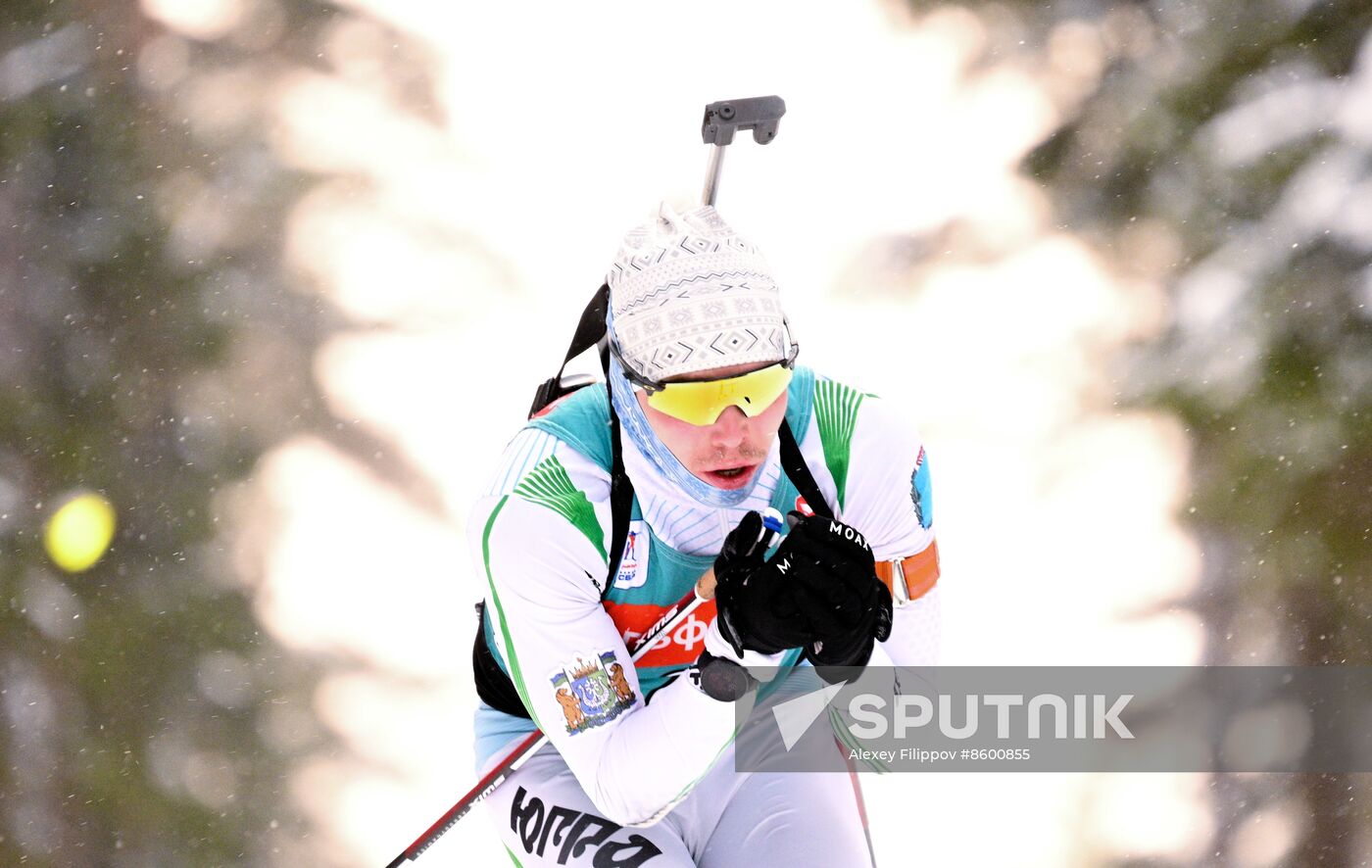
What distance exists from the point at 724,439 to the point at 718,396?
0.24ft

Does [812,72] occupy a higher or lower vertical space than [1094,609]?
higher

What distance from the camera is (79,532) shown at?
6066 millimetres

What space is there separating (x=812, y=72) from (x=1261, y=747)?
4078 millimetres

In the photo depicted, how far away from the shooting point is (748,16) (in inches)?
239

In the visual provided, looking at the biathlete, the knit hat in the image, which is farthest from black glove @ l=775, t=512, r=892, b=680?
the knit hat

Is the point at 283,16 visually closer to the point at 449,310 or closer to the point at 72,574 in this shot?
the point at 449,310

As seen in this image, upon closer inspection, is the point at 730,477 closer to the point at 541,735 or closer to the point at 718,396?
the point at 718,396

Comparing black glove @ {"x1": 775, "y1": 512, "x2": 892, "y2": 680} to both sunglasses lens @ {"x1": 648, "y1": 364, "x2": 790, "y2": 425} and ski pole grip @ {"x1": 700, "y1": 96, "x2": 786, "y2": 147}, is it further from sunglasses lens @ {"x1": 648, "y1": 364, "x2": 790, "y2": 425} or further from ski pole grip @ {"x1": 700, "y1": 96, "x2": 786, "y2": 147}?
ski pole grip @ {"x1": 700, "y1": 96, "x2": 786, "y2": 147}

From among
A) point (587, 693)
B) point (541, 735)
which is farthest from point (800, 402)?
point (541, 735)

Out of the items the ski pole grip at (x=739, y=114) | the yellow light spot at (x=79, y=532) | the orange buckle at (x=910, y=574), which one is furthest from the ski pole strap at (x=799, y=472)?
the yellow light spot at (x=79, y=532)

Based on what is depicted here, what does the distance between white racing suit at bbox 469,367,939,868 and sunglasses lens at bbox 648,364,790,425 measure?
0.60ft

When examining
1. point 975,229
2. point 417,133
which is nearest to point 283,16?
point 417,133

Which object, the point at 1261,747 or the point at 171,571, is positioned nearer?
the point at 171,571

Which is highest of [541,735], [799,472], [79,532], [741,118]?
[741,118]
